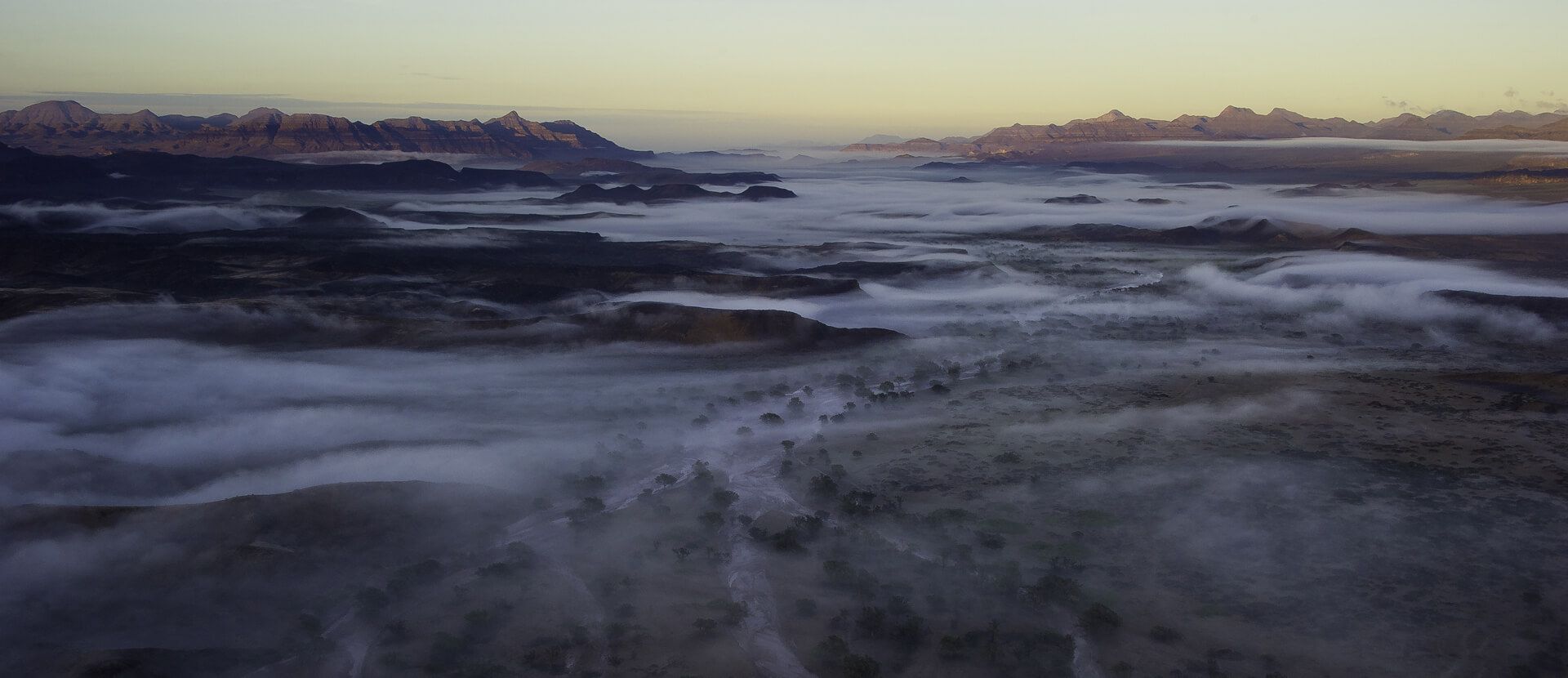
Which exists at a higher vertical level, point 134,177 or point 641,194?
point 134,177

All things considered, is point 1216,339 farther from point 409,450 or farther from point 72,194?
point 72,194

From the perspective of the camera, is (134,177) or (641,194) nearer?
(134,177)

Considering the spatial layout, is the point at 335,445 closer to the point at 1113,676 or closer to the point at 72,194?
the point at 1113,676

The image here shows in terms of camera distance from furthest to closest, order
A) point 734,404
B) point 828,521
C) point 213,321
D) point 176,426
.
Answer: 1. point 213,321
2. point 734,404
3. point 176,426
4. point 828,521

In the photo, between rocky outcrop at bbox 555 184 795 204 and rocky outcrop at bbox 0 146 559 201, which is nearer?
rocky outcrop at bbox 0 146 559 201

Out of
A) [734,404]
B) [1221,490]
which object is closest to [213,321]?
[734,404]

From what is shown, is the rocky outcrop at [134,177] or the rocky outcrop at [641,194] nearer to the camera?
the rocky outcrop at [134,177]

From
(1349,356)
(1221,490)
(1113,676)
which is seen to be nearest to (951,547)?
(1113,676)

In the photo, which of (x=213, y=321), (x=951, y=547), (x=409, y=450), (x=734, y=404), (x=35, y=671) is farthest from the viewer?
(x=213, y=321)

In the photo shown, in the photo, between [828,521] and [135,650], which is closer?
[135,650]
